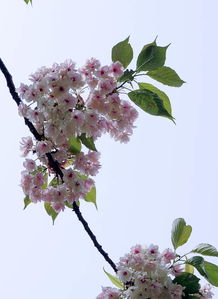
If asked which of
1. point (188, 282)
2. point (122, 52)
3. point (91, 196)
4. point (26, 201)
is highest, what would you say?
point (122, 52)

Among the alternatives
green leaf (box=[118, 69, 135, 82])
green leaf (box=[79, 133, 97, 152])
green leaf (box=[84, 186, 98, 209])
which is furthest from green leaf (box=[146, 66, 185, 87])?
green leaf (box=[84, 186, 98, 209])

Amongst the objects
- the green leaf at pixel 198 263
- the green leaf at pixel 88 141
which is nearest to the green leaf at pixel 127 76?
the green leaf at pixel 88 141

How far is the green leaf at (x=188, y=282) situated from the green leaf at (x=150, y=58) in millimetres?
890

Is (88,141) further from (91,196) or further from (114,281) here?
(114,281)

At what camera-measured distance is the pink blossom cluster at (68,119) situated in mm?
2100

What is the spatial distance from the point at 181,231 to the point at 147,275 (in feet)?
1.26

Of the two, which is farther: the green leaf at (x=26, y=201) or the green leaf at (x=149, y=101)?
the green leaf at (x=26, y=201)

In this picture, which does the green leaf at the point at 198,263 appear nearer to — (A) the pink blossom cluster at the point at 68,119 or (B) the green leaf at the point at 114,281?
Answer: (B) the green leaf at the point at 114,281

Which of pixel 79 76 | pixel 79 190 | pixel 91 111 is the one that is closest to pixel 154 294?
pixel 79 190

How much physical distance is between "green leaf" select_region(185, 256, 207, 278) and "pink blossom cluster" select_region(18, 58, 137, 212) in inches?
21.2

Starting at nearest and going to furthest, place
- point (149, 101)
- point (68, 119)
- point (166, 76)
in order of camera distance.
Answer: point (68, 119), point (149, 101), point (166, 76)

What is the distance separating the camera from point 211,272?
7.59 feet

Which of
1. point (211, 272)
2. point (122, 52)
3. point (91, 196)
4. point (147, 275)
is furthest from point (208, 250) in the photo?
point (122, 52)

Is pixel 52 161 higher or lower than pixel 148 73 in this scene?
lower
